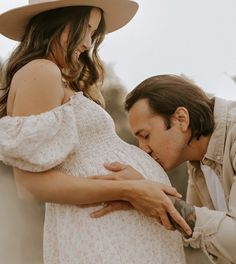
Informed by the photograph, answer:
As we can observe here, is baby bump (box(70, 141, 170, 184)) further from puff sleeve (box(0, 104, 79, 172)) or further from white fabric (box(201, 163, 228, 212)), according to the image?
white fabric (box(201, 163, 228, 212))

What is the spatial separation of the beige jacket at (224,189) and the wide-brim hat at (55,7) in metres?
0.58

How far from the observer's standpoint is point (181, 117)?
317cm

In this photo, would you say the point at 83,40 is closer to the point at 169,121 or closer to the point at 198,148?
the point at 169,121

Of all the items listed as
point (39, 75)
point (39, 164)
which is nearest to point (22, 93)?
point (39, 75)

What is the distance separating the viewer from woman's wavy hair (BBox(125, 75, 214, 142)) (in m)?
3.16

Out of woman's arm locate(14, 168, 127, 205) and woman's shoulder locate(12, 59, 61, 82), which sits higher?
woman's shoulder locate(12, 59, 61, 82)

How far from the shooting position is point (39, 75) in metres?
2.68

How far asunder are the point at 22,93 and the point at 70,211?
43 cm

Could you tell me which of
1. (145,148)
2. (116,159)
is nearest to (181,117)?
(145,148)

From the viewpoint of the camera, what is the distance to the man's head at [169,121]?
10.3ft

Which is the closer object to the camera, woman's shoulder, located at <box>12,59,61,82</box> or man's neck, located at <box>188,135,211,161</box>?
woman's shoulder, located at <box>12,59,61,82</box>

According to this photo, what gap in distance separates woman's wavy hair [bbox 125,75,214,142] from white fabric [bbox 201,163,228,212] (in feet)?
0.72

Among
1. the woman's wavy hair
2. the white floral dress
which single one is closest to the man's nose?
the woman's wavy hair

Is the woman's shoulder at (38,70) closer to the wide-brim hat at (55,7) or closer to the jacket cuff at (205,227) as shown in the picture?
the wide-brim hat at (55,7)
